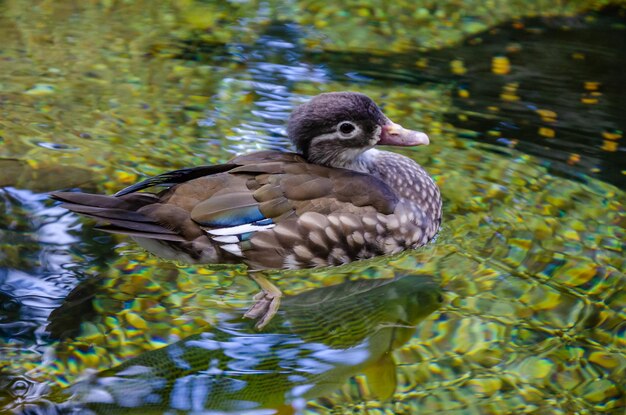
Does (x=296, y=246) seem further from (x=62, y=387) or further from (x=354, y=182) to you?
(x=62, y=387)

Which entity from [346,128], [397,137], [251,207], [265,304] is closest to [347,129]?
[346,128]

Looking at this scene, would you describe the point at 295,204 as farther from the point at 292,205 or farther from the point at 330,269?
the point at 330,269

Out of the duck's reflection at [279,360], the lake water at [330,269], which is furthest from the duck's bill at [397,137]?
the duck's reflection at [279,360]

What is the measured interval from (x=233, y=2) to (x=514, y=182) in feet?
11.8

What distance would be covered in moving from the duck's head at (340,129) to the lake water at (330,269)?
1.96ft

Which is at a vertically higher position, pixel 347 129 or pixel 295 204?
pixel 347 129

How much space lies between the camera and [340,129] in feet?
14.6

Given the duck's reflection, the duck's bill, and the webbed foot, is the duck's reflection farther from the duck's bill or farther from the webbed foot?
the duck's bill

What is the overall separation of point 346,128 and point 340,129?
0.04 metres

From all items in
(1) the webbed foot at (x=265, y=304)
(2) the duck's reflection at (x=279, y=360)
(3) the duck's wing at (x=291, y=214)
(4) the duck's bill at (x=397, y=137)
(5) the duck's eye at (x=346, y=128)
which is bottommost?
(2) the duck's reflection at (x=279, y=360)

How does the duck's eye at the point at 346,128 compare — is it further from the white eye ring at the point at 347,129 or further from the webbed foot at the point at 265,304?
the webbed foot at the point at 265,304

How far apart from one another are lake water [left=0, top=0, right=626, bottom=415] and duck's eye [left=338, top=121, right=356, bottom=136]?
69 centimetres

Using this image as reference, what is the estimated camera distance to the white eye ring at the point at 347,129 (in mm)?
4438

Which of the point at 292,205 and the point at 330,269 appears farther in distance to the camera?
the point at 330,269
